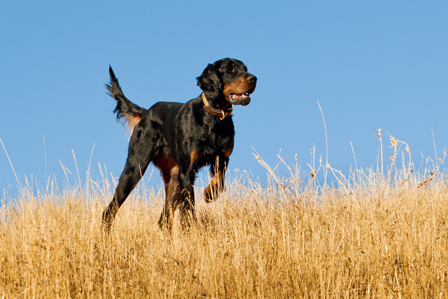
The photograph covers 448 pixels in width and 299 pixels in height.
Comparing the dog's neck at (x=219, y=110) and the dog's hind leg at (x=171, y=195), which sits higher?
the dog's neck at (x=219, y=110)

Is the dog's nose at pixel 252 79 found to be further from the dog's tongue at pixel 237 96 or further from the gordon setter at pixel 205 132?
the dog's tongue at pixel 237 96

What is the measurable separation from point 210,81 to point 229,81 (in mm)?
201

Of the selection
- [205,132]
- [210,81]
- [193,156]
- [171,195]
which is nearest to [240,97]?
[210,81]

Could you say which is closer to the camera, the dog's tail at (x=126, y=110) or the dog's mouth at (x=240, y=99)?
the dog's mouth at (x=240, y=99)

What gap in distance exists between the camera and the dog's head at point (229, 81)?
4.38 metres

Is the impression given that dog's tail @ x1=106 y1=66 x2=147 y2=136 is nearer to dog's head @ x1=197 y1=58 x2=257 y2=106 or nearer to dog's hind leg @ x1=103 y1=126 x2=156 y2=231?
dog's hind leg @ x1=103 y1=126 x2=156 y2=231

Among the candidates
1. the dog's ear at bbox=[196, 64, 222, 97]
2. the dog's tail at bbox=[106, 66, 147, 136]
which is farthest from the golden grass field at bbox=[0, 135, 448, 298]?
the dog's tail at bbox=[106, 66, 147, 136]

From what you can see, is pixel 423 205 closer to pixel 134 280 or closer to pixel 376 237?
pixel 376 237

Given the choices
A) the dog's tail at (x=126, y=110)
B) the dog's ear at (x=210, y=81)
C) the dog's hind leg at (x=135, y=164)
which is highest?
the dog's tail at (x=126, y=110)

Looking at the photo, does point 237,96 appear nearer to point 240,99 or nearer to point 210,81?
point 240,99

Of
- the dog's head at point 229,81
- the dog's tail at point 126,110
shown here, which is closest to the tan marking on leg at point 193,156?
the dog's head at point 229,81

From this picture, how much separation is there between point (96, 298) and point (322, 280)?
52.3 inches

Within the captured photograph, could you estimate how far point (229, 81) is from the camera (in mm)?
4539

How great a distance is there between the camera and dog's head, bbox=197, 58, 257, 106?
4.38 meters
